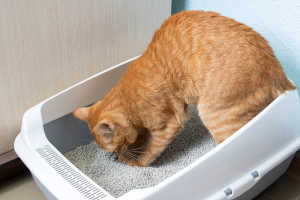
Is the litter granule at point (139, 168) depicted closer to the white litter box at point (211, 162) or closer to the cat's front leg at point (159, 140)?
the cat's front leg at point (159, 140)

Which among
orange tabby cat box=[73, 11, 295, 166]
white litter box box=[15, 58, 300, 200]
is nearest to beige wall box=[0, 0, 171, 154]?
white litter box box=[15, 58, 300, 200]

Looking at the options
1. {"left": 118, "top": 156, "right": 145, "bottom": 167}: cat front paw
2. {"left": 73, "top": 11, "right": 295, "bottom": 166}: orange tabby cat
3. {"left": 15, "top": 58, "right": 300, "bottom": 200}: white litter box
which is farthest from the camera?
{"left": 118, "top": 156, "right": 145, "bottom": 167}: cat front paw

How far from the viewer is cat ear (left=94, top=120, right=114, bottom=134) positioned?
119 centimetres

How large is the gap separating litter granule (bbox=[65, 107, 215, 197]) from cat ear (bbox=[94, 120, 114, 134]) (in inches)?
8.7

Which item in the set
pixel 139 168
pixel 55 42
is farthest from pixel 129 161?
pixel 55 42

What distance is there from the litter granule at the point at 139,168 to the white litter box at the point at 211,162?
18cm

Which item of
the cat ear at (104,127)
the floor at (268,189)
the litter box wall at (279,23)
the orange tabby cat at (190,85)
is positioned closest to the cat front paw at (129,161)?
the orange tabby cat at (190,85)

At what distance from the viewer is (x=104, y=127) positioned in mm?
1207

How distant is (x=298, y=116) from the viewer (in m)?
1.25

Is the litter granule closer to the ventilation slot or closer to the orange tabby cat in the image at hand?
the orange tabby cat

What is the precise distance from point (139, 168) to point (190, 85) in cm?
38

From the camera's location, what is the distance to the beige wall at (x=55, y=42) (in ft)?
4.22

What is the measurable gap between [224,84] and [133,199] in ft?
1.51

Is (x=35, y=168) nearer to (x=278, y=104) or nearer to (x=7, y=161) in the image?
(x=7, y=161)
